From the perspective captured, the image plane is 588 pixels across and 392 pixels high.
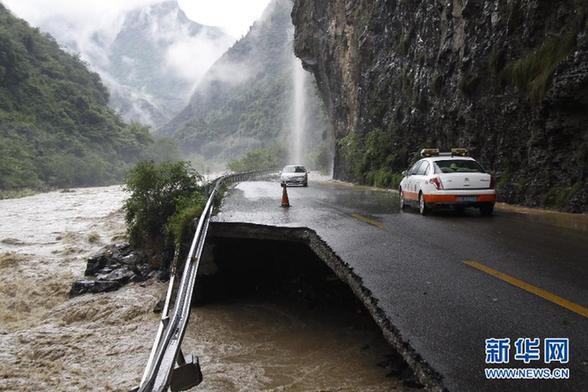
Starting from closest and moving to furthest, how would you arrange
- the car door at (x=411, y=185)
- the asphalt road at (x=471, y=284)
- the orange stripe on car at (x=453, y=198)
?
the asphalt road at (x=471, y=284), the orange stripe on car at (x=453, y=198), the car door at (x=411, y=185)

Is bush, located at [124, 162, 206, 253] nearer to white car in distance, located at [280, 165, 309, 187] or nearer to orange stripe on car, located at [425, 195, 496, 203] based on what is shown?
orange stripe on car, located at [425, 195, 496, 203]

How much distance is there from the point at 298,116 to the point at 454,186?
110909mm

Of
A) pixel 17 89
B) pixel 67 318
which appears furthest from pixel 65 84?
pixel 67 318

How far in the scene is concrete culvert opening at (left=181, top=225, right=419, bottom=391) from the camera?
7266mm

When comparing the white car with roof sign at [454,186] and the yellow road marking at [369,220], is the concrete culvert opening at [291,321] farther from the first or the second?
the white car with roof sign at [454,186]

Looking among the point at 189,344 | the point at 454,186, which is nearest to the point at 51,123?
the point at 454,186

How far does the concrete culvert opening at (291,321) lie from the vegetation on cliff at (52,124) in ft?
198

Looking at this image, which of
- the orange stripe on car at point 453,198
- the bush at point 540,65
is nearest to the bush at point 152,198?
the orange stripe on car at point 453,198

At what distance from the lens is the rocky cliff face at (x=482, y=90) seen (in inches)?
608

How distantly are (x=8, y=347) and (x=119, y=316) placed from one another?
2.43 meters

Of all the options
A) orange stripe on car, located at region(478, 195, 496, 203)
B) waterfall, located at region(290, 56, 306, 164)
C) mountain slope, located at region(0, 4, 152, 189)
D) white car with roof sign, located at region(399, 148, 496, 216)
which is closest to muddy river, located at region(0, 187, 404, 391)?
white car with roof sign, located at region(399, 148, 496, 216)

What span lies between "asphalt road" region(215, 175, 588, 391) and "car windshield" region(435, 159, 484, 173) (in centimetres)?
196

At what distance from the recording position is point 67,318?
1250 centimetres

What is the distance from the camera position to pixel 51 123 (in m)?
97.4
